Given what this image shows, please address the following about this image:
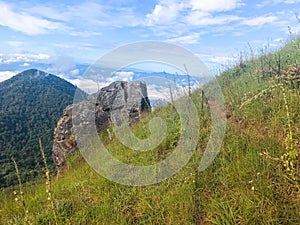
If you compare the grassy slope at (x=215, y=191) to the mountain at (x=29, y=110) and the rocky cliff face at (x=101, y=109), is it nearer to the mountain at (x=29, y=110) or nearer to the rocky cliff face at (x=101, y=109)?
the rocky cliff face at (x=101, y=109)

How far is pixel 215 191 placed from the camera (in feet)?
11.2

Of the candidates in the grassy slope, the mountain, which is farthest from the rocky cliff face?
the mountain

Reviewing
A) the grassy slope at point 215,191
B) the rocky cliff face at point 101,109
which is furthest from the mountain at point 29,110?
the grassy slope at point 215,191

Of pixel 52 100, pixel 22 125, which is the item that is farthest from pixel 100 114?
pixel 52 100

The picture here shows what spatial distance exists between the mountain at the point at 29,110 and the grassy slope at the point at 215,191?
4409cm

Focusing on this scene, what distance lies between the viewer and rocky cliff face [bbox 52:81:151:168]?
34.2ft

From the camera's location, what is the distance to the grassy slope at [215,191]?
9.73 feet

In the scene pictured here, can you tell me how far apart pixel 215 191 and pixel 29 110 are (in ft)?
282

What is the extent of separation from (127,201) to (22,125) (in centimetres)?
7361

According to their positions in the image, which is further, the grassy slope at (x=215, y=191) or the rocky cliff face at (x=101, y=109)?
the rocky cliff face at (x=101, y=109)

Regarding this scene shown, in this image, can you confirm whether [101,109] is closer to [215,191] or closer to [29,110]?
[215,191]

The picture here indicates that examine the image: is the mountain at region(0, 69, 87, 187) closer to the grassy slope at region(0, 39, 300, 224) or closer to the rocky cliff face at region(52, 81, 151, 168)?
the rocky cliff face at region(52, 81, 151, 168)

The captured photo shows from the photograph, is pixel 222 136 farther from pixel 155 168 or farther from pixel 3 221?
pixel 3 221

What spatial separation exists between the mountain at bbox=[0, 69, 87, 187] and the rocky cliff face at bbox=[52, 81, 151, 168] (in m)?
36.6
